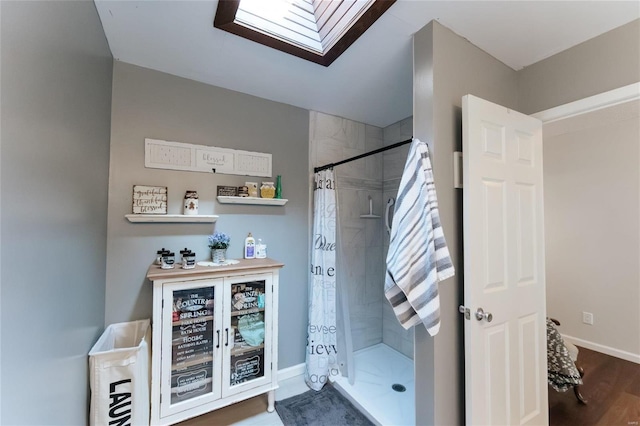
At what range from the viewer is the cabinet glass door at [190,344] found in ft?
5.13

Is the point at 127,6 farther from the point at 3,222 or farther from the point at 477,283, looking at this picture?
the point at 477,283

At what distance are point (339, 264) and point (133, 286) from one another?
5.12ft

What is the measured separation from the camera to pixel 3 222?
67cm

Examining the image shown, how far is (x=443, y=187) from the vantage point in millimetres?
1416

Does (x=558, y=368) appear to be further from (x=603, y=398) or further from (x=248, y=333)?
(x=248, y=333)

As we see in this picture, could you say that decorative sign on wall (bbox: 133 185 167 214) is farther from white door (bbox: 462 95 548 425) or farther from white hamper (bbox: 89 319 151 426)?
white door (bbox: 462 95 548 425)

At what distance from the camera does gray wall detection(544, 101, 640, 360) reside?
268 cm

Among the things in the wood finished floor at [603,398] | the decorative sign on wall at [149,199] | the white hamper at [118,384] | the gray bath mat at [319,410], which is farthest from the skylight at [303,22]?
the wood finished floor at [603,398]

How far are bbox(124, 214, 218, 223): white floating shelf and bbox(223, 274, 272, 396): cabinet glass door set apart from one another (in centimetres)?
51

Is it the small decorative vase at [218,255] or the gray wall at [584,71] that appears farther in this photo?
the small decorative vase at [218,255]

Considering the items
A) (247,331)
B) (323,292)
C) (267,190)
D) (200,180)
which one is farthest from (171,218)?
(323,292)

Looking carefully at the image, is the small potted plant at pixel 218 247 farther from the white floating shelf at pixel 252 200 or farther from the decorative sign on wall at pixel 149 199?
the decorative sign on wall at pixel 149 199

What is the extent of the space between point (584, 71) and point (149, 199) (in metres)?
2.87

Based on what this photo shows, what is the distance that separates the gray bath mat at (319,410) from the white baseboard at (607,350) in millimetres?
2904
